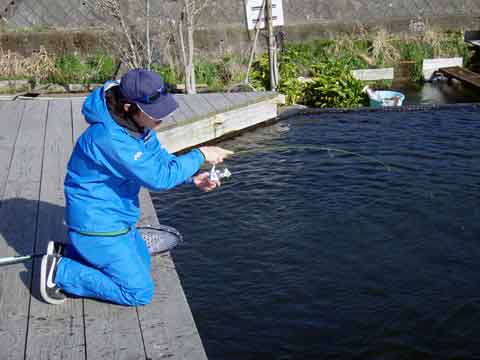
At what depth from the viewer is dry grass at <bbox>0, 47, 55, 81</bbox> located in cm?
1222

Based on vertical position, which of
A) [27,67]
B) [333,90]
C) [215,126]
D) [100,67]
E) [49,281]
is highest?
[27,67]

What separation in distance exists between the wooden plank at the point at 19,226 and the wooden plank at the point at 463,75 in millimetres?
8274

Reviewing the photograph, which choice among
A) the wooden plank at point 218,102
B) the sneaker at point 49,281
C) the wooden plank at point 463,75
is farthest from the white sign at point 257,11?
the sneaker at point 49,281

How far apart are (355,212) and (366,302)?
5.47ft

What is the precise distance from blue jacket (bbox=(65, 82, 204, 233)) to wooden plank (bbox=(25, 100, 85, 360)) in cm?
55

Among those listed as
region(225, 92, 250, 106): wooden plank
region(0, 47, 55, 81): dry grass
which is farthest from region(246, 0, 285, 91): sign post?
region(0, 47, 55, 81): dry grass

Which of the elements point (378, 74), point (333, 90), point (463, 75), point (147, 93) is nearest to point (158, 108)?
point (147, 93)

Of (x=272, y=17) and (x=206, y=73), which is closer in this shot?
(x=272, y=17)

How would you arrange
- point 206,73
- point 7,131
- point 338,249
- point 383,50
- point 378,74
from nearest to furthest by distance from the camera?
1. point 338,249
2. point 7,131
3. point 206,73
4. point 378,74
5. point 383,50

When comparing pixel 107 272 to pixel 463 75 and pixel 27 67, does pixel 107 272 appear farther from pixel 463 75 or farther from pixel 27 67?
pixel 463 75

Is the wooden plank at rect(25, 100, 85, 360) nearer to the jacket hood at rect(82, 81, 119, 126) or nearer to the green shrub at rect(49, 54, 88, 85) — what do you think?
the jacket hood at rect(82, 81, 119, 126)

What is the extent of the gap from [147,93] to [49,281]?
130 cm

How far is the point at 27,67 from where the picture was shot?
40.7 ft

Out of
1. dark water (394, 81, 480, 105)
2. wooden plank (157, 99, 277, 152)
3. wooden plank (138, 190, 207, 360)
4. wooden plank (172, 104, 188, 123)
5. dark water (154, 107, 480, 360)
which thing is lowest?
dark water (154, 107, 480, 360)
